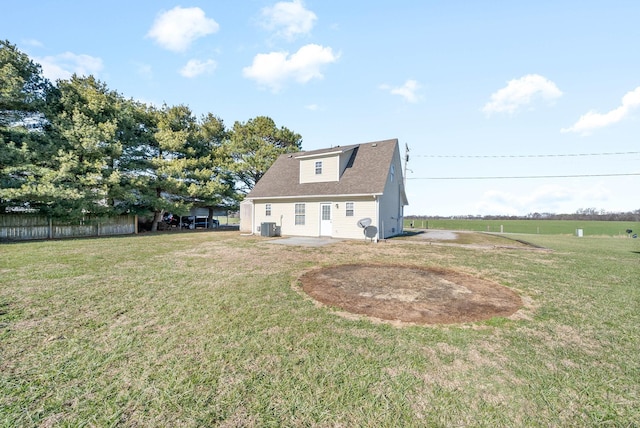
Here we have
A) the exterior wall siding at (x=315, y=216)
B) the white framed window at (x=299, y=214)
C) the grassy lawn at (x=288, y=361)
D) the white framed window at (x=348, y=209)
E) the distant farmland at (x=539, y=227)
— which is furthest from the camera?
the distant farmland at (x=539, y=227)

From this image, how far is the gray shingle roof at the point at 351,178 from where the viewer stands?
14430 mm

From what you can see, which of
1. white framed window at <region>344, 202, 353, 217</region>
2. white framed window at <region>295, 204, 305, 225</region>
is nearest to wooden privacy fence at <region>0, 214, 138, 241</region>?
white framed window at <region>295, 204, 305, 225</region>

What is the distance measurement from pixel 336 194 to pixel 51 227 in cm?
1660

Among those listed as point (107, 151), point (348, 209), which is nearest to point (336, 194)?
point (348, 209)

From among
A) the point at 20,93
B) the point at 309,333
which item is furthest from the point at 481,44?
the point at 20,93

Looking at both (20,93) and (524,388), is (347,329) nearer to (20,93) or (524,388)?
(524,388)

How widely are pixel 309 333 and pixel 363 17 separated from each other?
11.3 meters

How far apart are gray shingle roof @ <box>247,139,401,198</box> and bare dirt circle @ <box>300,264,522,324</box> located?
7.49 meters

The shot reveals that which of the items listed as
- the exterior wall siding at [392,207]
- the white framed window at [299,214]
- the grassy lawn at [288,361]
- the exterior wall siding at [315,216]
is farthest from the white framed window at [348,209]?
the grassy lawn at [288,361]

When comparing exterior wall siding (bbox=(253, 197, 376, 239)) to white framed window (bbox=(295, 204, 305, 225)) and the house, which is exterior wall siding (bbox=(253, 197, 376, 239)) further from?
white framed window (bbox=(295, 204, 305, 225))

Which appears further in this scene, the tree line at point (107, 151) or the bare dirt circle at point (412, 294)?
the tree line at point (107, 151)

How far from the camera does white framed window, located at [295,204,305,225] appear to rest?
16219mm

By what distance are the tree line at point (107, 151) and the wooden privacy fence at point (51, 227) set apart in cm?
53

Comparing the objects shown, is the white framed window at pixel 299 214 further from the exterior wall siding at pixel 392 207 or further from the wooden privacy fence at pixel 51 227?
the wooden privacy fence at pixel 51 227
